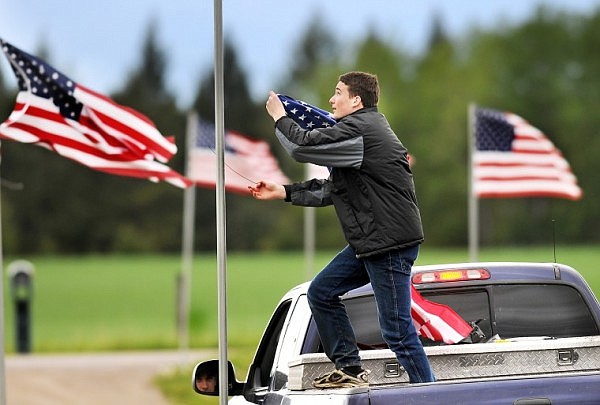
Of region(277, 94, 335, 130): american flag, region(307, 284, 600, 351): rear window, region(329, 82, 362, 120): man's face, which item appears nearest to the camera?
region(329, 82, 362, 120): man's face

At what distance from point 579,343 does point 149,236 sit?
94857mm

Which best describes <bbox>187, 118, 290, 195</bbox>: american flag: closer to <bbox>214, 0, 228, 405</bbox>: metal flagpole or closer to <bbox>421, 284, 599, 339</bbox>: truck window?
<bbox>421, 284, 599, 339</bbox>: truck window

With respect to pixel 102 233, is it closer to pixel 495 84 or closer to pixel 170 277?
pixel 170 277

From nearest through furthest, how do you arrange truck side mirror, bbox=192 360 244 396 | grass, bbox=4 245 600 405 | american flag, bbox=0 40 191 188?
truck side mirror, bbox=192 360 244 396 < american flag, bbox=0 40 191 188 < grass, bbox=4 245 600 405

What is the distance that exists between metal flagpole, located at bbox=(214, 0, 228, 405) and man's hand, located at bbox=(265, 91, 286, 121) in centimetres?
21

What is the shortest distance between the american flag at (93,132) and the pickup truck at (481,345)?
2.92 metres

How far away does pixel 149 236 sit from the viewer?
10144cm

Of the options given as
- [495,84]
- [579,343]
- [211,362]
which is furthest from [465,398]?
[495,84]

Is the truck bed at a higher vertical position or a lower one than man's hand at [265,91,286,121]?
lower

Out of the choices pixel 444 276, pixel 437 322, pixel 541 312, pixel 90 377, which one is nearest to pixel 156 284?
pixel 90 377

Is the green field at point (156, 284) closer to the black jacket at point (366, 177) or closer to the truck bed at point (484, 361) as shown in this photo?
the truck bed at point (484, 361)

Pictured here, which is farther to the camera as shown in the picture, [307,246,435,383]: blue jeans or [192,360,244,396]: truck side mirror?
[192,360,244,396]: truck side mirror

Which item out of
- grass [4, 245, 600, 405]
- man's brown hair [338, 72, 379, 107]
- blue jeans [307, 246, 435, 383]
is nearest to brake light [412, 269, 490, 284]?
blue jeans [307, 246, 435, 383]

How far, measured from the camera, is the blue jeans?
22.6ft
